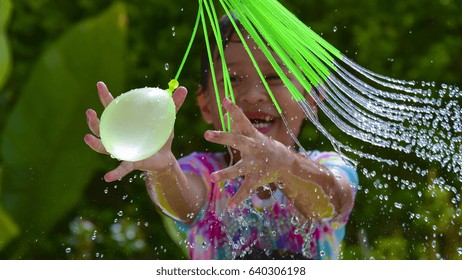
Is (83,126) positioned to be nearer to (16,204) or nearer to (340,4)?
(16,204)

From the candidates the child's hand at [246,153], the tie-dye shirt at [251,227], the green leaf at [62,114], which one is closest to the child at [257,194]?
the tie-dye shirt at [251,227]

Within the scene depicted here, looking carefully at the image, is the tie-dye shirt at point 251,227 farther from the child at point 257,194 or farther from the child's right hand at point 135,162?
the child's right hand at point 135,162

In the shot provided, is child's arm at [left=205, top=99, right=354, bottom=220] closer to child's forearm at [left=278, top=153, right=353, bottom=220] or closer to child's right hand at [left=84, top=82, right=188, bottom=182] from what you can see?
child's forearm at [left=278, top=153, right=353, bottom=220]

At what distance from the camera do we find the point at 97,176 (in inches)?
117

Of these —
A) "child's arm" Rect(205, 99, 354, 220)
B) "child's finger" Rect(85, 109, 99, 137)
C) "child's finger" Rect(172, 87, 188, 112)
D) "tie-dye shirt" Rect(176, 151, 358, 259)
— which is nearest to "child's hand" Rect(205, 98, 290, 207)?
"child's arm" Rect(205, 99, 354, 220)

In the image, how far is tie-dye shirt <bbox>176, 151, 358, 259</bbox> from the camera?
183 centimetres

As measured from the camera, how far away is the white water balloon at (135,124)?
4.24 feet

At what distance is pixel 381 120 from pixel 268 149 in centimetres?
38

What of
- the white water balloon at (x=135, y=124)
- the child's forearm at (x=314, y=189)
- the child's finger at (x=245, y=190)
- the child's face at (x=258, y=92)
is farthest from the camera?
the child's face at (x=258, y=92)

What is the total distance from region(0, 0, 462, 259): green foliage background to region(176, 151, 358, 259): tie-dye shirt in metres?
0.80

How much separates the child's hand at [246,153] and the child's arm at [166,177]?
0.14 metres

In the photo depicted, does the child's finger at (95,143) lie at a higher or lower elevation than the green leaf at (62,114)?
higher

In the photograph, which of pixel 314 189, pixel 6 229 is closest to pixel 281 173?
pixel 314 189
